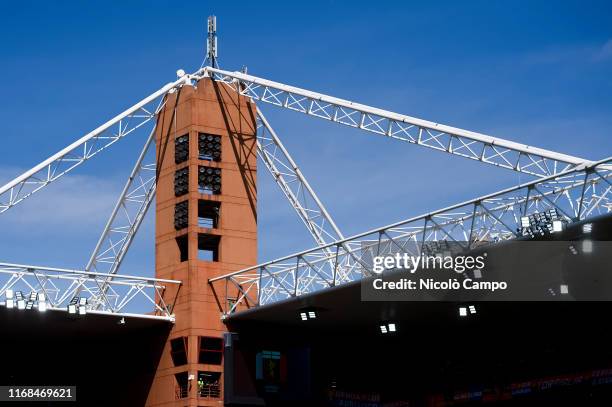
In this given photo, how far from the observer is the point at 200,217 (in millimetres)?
73438

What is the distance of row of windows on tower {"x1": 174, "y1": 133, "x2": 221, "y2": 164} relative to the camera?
7325 cm

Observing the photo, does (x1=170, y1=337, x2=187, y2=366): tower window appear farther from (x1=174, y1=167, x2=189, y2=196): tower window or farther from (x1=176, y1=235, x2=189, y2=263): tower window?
(x1=174, y1=167, x2=189, y2=196): tower window

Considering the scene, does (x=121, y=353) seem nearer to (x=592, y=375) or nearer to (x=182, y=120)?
(x=182, y=120)

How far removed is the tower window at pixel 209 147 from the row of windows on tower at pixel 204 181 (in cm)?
86

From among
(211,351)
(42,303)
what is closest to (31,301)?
(42,303)

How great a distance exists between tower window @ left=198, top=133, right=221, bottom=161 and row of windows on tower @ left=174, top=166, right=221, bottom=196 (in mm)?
858

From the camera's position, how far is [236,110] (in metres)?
75.7

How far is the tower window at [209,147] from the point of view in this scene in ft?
240

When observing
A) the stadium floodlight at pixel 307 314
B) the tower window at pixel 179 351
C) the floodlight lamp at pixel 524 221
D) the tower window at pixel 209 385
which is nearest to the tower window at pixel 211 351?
the tower window at pixel 209 385

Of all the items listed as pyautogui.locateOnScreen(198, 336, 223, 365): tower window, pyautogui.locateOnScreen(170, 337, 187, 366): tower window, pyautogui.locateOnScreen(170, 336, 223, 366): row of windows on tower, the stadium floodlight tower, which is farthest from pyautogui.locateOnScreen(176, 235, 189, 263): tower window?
pyautogui.locateOnScreen(198, 336, 223, 365): tower window

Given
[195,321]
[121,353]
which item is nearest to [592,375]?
[195,321]

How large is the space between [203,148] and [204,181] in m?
2.35

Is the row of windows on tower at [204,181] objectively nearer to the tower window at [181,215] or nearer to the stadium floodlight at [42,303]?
the tower window at [181,215]

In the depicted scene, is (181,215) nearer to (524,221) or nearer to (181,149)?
(181,149)
